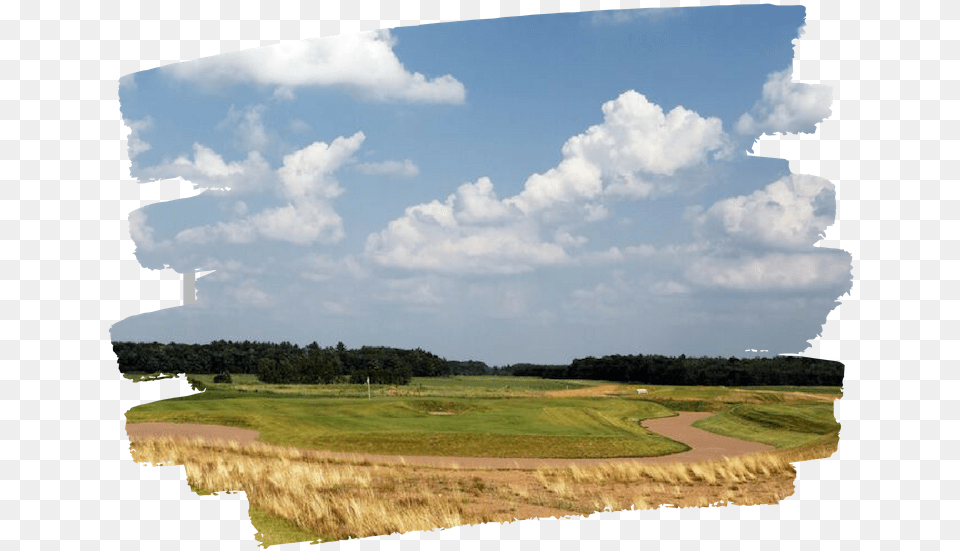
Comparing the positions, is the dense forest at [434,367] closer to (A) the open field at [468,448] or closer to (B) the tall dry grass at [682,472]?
(A) the open field at [468,448]

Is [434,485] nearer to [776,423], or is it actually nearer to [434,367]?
[434,367]

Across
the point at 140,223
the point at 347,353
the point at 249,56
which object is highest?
the point at 249,56

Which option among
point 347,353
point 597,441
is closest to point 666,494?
point 597,441

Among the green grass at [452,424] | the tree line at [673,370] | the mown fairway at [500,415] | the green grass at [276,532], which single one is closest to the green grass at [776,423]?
the mown fairway at [500,415]

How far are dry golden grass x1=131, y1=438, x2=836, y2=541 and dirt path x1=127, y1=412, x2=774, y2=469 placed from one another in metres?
0.08

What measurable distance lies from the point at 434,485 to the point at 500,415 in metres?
1.13

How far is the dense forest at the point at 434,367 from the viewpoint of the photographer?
6.48m

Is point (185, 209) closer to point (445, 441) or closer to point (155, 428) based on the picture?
point (155, 428)

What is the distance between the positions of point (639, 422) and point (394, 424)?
2103 mm

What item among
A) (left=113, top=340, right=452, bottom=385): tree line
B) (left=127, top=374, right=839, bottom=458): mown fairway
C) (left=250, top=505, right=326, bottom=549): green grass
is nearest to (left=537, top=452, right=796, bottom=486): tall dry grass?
(left=127, top=374, right=839, bottom=458): mown fairway

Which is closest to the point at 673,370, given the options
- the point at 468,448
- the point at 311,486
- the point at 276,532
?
the point at 468,448

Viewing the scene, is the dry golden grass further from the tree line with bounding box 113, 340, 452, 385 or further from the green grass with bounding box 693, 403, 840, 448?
the tree line with bounding box 113, 340, 452, 385

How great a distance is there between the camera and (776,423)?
22.5 feet

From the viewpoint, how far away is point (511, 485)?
6.34 metres
